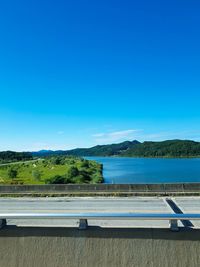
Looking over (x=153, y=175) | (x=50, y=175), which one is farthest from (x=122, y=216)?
(x=153, y=175)

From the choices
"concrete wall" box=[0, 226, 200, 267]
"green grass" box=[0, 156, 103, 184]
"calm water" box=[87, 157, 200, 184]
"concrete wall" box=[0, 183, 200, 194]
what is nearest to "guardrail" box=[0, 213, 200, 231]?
"concrete wall" box=[0, 226, 200, 267]

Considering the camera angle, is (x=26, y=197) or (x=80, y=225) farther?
(x=26, y=197)

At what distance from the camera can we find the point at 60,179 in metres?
63.1

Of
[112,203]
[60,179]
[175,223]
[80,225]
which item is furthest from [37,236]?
[60,179]

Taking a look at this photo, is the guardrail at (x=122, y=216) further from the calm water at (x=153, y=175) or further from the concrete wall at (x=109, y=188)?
the calm water at (x=153, y=175)

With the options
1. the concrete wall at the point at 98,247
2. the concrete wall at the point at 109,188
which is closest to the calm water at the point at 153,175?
the concrete wall at the point at 109,188

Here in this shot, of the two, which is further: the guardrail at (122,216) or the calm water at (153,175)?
the calm water at (153,175)

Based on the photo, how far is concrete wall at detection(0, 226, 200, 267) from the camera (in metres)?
4.50

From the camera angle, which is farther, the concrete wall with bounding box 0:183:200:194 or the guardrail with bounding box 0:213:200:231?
A: the concrete wall with bounding box 0:183:200:194

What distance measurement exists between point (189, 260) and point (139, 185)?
1793 centimetres

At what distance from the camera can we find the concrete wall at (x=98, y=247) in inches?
177

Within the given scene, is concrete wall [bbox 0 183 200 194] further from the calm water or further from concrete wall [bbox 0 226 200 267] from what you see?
the calm water

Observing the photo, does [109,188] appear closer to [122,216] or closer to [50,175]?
[122,216]

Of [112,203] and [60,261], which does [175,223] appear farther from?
[112,203]
